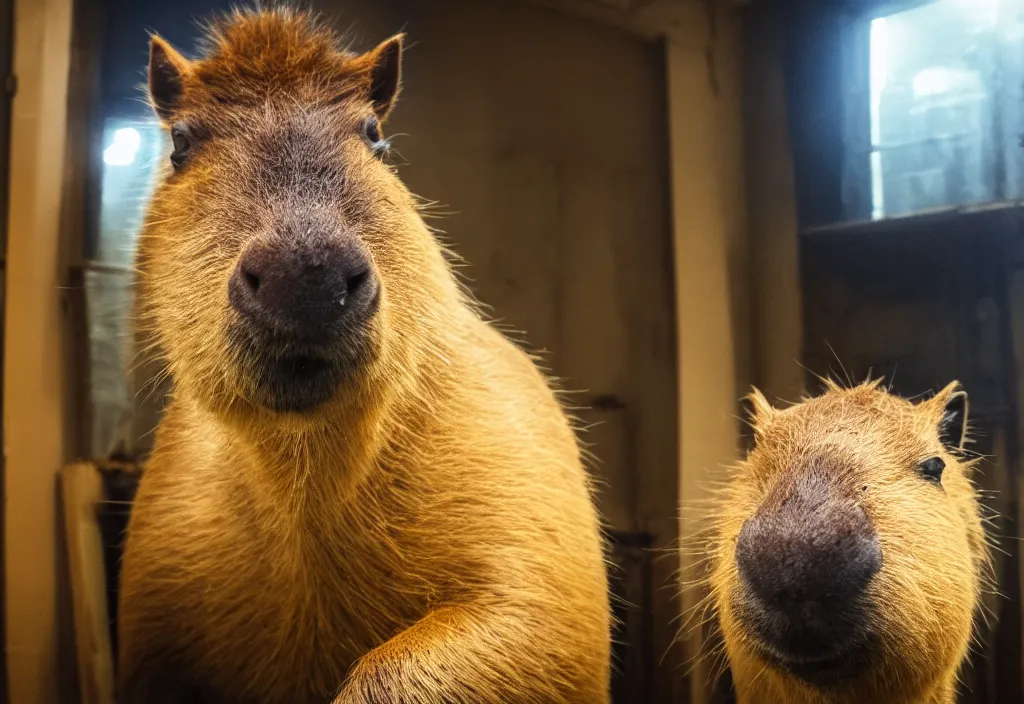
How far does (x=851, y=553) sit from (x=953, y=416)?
1.08ft

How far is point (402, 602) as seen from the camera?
1.27 m

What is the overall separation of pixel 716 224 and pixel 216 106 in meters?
0.78

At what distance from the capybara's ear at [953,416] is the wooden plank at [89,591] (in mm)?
1292

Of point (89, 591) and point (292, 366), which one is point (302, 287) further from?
point (89, 591)

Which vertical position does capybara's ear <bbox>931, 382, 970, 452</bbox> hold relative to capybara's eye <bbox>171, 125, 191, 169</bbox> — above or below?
below

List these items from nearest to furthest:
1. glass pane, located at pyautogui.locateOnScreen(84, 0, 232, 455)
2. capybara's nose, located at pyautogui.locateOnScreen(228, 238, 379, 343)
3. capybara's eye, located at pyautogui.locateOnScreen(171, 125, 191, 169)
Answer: capybara's nose, located at pyautogui.locateOnScreen(228, 238, 379, 343) < capybara's eye, located at pyautogui.locateOnScreen(171, 125, 191, 169) < glass pane, located at pyautogui.locateOnScreen(84, 0, 232, 455)

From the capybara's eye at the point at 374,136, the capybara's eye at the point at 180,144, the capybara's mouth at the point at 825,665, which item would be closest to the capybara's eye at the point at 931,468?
the capybara's mouth at the point at 825,665

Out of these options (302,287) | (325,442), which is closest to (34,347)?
(325,442)

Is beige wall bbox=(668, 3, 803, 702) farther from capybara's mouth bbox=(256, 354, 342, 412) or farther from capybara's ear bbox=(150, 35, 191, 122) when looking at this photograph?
capybara's ear bbox=(150, 35, 191, 122)

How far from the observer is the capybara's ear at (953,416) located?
1.23 metres

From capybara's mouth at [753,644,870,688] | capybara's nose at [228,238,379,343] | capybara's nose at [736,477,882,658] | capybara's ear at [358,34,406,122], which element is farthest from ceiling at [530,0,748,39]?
capybara's mouth at [753,644,870,688]

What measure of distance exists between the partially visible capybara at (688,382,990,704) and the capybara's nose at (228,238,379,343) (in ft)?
1.98

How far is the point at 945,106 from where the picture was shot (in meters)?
1.25

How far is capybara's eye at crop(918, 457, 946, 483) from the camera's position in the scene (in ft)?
3.92
